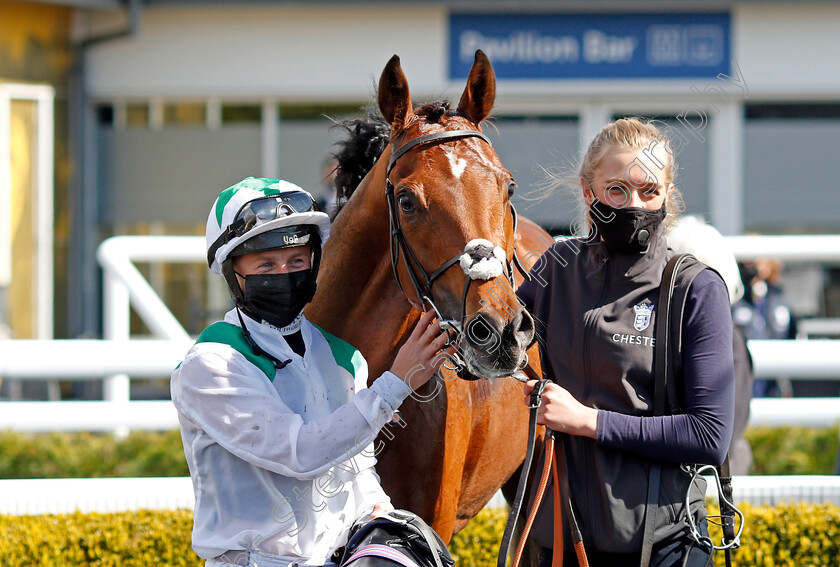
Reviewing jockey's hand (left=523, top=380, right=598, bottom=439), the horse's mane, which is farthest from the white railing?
jockey's hand (left=523, top=380, right=598, bottom=439)

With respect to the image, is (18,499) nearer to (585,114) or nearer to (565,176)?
(565,176)

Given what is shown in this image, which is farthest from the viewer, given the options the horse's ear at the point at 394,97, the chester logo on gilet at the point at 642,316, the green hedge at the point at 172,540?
the green hedge at the point at 172,540

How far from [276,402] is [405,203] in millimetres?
613

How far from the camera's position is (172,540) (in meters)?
3.52

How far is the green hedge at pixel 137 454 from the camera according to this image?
535cm

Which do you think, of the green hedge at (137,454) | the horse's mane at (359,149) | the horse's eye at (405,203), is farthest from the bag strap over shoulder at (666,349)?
the green hedge at (137,454)

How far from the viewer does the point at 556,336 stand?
220cm

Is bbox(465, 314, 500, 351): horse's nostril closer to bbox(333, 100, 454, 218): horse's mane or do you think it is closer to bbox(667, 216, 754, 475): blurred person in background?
bbox(667, 216, 754, 475): blurred person in background

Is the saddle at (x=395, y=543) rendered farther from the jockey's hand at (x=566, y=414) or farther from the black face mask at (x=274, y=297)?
the black face mask at (x=274, y=297)

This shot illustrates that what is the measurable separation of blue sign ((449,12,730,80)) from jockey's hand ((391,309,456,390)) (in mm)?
7419

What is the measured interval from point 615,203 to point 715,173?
304 inches

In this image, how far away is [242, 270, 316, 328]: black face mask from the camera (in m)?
2.01

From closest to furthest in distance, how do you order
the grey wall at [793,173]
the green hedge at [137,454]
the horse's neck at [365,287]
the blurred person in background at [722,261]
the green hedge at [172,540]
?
the horse's neck at [365,287], the blurred person in background at [722,261], the green hedge at [172,540], the green hedge at [137,454], the grey wall at [793,173]

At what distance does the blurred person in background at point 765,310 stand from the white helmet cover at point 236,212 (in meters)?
5.02
